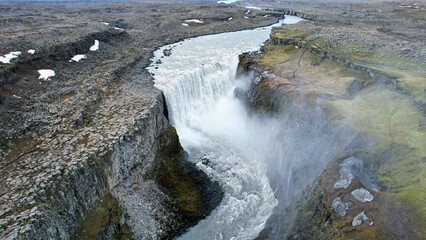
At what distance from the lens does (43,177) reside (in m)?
17.2

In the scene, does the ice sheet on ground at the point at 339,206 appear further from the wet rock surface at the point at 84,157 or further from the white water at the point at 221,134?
the wet rock surface at the point at 84,157

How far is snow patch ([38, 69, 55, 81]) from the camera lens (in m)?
33.8

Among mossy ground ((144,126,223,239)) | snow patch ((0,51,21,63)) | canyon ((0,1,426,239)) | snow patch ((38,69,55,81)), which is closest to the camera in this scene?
canyon ((0,1,426,239))

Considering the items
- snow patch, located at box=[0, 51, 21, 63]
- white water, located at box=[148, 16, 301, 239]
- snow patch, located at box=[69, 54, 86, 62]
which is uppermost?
snow patch, located at box=[0, 51, 21, 63]

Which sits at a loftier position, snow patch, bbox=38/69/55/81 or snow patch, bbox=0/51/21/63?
snow patch, bbox=0/51/21/63

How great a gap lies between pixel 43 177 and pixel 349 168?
2189 centimetres

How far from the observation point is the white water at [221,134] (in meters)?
23.8

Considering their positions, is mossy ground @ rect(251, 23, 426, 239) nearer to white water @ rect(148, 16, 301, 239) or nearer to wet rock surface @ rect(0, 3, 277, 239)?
white water @ rect(148, 16, 301, 239)

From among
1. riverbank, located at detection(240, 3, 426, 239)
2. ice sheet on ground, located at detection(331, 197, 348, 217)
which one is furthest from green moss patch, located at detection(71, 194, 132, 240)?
ice sheet on ground, located at detection(331, 197, 348, 217)

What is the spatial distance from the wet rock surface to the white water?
205cm

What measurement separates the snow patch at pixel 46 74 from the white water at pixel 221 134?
14.4 meters

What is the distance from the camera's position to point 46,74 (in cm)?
3459

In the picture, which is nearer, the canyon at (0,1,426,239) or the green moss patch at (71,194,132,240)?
the canyon at (0,1,426,239)

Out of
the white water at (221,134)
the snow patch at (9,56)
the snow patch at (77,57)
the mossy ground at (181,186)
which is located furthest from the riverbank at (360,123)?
the snow patch at (9,56)
